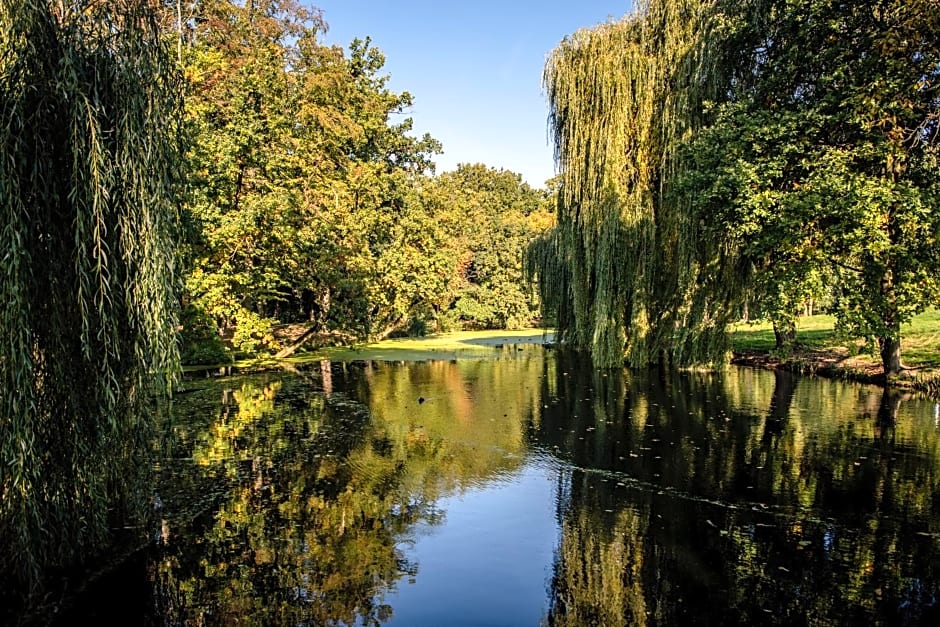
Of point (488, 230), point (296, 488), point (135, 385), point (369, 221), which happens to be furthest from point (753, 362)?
point (488, 230)

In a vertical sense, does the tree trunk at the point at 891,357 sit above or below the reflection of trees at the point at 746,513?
above

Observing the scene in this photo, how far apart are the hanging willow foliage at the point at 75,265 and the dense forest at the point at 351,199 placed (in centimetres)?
2

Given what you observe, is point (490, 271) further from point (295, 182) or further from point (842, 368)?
point (842, 368)

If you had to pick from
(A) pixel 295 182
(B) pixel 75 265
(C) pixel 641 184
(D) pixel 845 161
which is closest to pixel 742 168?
(D) pixel 845 161

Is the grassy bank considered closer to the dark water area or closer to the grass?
the dark water area

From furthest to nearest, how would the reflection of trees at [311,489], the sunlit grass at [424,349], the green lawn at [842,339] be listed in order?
the sunlit grass at [424,349], the green lawn at [842,339], the reflection of trees at [311,489]

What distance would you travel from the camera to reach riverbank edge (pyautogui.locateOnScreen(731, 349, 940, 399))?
1336 centimetres

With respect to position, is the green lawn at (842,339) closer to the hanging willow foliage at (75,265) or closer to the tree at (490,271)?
the hanging willow foliage at (75,265)

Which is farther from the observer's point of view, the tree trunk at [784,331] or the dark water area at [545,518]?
the tree trunk at [784,331]

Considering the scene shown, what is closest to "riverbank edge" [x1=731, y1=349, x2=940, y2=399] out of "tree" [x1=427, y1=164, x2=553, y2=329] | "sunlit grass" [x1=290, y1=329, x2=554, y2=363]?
"sunlit grass" [x1=290, y1=329, x2=554, y2=363]

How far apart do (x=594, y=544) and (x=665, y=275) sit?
1282 centimetres

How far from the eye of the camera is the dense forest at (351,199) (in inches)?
183

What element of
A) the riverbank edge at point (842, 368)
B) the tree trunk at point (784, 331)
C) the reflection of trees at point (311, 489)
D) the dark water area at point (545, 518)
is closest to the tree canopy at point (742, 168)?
the tree trunk at point (784, 331)

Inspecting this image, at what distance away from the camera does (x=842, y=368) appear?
1591cm
